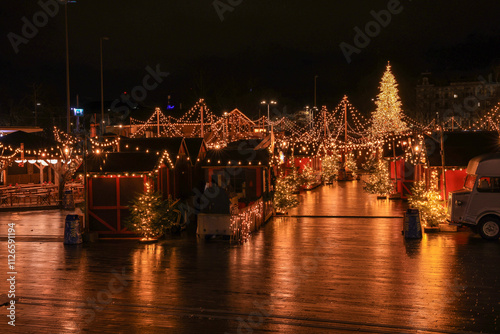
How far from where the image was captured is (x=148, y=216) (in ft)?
53.0

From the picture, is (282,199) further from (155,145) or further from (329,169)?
(329,169)

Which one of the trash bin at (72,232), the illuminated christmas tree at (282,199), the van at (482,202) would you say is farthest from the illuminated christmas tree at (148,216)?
the van at (482,202)

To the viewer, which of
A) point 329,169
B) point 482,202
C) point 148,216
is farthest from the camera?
point 329,169

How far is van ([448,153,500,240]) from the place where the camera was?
15.7 m

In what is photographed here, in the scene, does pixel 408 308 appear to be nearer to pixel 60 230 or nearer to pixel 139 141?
pixel 60 230

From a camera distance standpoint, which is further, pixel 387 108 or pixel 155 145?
pixel 387 108

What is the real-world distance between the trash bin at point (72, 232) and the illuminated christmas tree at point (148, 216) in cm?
148

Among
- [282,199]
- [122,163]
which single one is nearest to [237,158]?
[282,199]

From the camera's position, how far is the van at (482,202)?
51.6 ft

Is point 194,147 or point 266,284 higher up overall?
point 194,147

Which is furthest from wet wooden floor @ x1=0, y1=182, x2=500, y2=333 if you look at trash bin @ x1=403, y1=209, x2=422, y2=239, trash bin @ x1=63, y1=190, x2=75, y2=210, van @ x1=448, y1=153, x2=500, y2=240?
trash bin @ x1=63, y1=190, x2=75, y2=210

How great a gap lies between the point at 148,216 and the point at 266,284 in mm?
6595

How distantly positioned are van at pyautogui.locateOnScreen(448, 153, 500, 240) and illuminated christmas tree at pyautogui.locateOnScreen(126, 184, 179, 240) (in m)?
8.98

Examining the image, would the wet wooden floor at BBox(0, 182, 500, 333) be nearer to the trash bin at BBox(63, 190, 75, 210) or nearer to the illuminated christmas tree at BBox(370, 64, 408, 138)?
the trash bin at BBox(63, 190, 75, 210)
